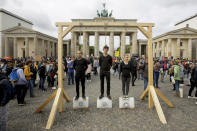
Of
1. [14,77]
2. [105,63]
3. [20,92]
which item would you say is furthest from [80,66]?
[20,92]

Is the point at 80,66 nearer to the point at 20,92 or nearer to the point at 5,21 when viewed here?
the point at 20,92

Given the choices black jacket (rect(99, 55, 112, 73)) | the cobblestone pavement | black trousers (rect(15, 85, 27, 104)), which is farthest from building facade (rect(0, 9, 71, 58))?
black jacket (rect(99, 55, 112, 73))

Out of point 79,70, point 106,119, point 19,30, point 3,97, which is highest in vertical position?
point 19,30

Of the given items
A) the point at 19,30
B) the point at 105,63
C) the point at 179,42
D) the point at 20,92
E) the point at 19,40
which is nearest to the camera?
the point at 105,63

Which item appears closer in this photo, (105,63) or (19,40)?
(105,63)

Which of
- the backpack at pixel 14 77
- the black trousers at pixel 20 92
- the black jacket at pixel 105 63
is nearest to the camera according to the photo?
the black jacket at pixel 105 63

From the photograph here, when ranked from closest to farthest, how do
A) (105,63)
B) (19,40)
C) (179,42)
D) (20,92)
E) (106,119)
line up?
(106,119) → (105,63) → (20,92) → (179,42) → (19,40)

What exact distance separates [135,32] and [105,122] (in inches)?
1850

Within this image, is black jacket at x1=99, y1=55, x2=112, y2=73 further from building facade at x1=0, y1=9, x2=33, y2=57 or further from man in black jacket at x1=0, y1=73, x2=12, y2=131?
building facade at x1=0, y1=9, x2=33, y2=57

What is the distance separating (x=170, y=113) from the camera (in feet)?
17.7

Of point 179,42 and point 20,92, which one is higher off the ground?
point 179,42

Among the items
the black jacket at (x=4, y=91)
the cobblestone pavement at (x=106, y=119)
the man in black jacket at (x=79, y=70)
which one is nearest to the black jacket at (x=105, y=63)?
the man in black jacket at (x=79, y=70)

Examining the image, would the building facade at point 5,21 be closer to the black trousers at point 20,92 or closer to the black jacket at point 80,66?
the black trousers at point 20,92

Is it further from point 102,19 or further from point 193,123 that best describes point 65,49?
point 193,123
